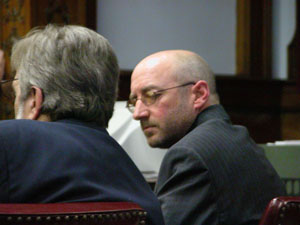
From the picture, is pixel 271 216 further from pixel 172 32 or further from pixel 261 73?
pixel 261 73

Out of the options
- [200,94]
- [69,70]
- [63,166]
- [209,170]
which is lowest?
[209,170]

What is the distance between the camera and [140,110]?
2820 millimetres

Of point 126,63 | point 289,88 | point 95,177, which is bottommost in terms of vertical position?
point 289,88

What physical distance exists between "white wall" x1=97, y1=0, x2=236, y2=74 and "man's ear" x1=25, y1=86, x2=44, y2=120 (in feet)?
12.3

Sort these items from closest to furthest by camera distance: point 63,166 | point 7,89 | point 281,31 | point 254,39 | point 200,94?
point 63,166 → point 7,89 → point 200,94 → point 254,39 → point 281,31

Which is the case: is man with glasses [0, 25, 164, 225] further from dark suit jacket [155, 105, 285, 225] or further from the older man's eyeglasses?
dark suit jacket [155, 105, 285, 225]

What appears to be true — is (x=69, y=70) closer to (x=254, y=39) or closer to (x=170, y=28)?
(x=170, y=28)

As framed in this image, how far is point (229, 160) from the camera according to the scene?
216 centimetres

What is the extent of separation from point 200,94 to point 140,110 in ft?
0.96

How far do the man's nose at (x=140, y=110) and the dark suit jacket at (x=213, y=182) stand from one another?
22.3 inches

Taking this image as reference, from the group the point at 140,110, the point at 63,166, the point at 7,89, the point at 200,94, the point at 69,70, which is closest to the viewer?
the point at 63,166

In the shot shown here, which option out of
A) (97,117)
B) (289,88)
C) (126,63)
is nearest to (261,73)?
(289,88)

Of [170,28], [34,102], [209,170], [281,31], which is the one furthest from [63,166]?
[281,31]

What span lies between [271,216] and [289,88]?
16.7ft
